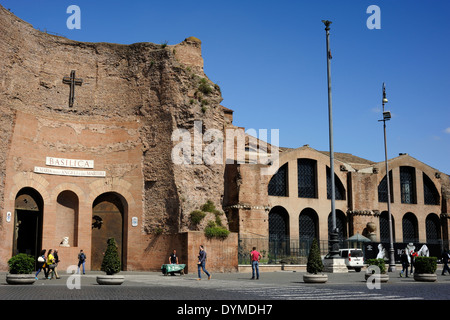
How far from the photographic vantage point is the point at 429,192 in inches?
1806

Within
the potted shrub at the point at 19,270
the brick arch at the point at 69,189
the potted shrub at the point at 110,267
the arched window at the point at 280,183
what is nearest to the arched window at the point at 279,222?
the arched window at the point at 280,183

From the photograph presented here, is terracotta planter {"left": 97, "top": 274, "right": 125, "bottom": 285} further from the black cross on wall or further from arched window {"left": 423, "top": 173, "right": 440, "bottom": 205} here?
arched window {"left": 423, "top": 173, "right": 440, "bottom": 205}

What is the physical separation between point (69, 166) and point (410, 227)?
30055 millimetres

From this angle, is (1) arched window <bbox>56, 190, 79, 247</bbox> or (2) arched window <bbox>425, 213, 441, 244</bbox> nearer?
(1) arched window <bbox>56, 190, 79, 247</bbox>

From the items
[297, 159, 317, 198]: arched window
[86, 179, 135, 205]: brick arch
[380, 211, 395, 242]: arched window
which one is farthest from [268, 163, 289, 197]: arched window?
[86, 179, 135, 205]: brick arch

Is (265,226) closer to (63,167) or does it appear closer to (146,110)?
(146,110)

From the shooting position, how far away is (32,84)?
91.7 feet

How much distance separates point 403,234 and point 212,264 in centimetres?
2332

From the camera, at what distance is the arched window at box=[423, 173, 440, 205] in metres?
45.6

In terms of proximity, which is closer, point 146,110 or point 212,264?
point 212,264

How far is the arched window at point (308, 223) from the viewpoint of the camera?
3962 centimetres

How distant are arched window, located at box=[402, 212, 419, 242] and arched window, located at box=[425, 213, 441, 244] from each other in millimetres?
1248

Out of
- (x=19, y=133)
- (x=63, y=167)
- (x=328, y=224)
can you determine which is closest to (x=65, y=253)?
(x=63, y=167)

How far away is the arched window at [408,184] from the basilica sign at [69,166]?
89.5 feet
